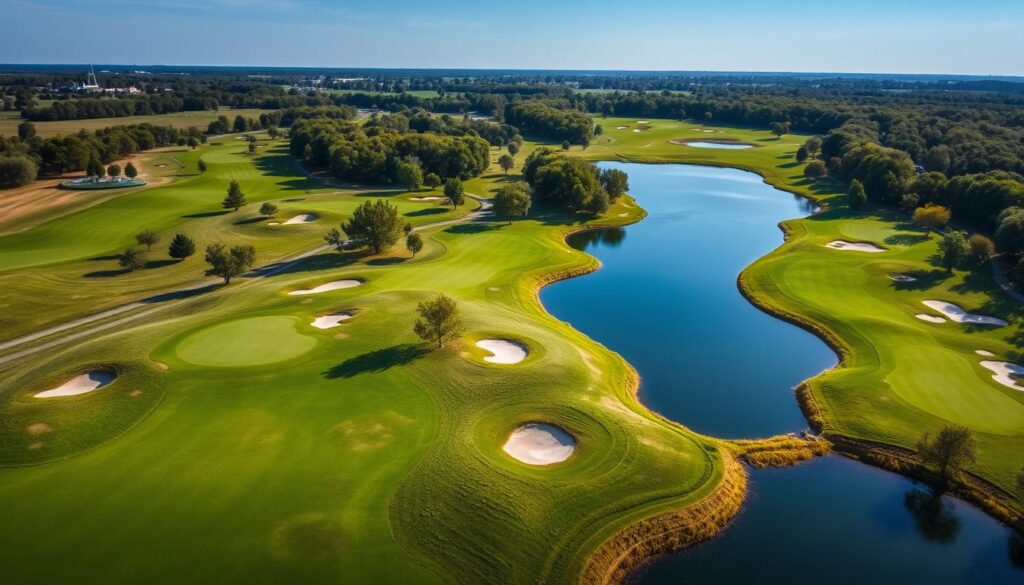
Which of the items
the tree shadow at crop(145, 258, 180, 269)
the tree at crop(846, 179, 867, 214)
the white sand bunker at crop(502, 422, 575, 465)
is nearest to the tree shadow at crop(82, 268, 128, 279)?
the tree shadow at crop(145, 258, 180, 269)

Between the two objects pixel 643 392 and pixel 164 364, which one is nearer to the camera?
pixel 164 364

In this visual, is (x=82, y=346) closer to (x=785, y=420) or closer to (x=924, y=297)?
(x=785, y=420)

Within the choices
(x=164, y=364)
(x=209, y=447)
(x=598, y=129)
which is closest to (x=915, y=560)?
(x=209, y=447)

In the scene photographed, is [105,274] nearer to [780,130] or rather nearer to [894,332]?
[894,332]

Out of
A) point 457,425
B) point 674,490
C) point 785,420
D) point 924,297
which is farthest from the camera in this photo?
point 924,297

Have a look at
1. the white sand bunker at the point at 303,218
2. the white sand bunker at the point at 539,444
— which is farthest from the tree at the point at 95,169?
the white sand bunker at the point at 539,444

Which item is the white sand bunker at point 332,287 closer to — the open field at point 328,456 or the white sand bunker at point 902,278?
the open field at point 328,456

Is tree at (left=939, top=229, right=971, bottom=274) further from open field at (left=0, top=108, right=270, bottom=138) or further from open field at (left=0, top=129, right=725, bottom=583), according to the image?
open field at (left=0, top=108, right=270, bottom=138)

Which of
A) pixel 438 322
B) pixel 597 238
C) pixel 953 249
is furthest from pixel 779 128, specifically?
pixel 438 322
